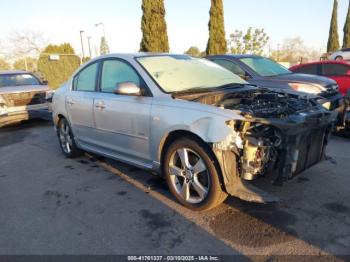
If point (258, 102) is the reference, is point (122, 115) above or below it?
below

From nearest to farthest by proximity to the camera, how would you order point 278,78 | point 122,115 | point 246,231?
1. point 246,231
2. point 122,115
3. point 278,78

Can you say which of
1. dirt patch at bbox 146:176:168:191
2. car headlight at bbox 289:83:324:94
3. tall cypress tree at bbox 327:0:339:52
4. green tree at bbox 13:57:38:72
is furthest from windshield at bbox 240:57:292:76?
tall cypress tree at bbox 327:0:339:52

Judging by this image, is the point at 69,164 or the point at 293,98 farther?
the point at 69,164

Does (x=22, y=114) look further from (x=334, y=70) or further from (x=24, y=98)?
(x=334, y=70)

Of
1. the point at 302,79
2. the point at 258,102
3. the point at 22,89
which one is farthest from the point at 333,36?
the point at 258,102

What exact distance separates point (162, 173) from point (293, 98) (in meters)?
1.89

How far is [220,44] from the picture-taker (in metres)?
19.1

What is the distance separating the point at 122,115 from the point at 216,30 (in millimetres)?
16213

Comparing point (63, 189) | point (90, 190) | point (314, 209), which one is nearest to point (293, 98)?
point (314, 209)

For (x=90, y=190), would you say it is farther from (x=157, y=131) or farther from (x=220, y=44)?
(x=220, y=44)

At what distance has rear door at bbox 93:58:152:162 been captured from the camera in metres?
3.88

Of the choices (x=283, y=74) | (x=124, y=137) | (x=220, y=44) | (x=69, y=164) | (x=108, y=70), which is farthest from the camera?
(x=220, y=44)

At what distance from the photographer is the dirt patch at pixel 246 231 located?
291 cm

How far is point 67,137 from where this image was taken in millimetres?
5711
